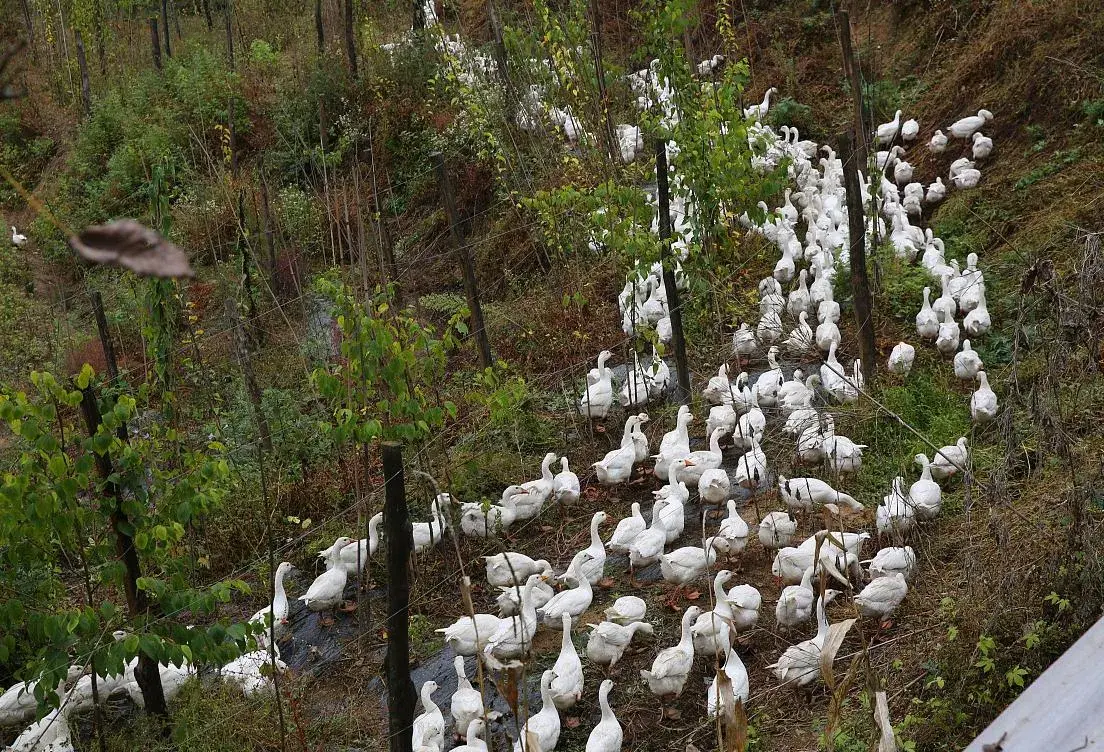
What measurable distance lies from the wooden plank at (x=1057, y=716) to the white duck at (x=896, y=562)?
4491 millimetres

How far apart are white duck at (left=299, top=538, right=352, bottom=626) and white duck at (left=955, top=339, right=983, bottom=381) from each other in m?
4.69

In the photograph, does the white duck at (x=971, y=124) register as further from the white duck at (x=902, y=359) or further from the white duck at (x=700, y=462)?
the white duck at (x=700, y=462)

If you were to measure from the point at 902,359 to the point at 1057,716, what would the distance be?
7105 millimetres

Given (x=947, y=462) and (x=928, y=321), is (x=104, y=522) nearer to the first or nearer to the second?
(x=947, y=462)

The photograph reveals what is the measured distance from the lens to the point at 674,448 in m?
7.32

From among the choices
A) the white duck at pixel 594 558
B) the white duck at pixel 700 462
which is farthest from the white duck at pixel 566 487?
the white duck at pixel 594 558

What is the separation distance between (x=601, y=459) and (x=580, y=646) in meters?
2.29

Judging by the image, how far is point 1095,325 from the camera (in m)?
3.87

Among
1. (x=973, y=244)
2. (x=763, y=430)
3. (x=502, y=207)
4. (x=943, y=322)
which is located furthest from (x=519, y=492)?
A: (x=502, y=207)

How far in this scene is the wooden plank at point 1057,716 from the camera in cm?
114

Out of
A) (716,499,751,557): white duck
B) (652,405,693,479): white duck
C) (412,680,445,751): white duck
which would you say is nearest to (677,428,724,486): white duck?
(652,405,693,479): white duck

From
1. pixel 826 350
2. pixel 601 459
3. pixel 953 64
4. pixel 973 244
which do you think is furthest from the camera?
pixel 953 64

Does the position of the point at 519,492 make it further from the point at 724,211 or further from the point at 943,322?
the point at 943,322

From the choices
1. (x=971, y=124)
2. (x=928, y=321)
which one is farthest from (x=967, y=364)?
(x=971, y=124)
